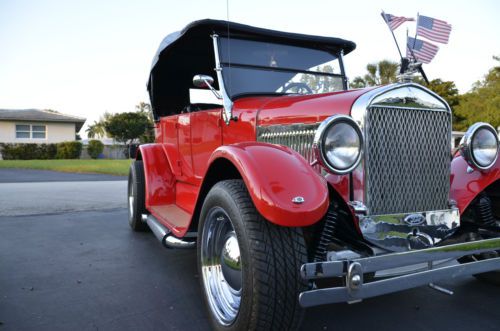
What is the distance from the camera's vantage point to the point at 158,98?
4848 millimetres

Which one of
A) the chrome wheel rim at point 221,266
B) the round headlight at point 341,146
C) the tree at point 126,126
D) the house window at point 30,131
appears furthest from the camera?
the tree at point 126,126

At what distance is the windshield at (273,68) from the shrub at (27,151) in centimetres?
2908

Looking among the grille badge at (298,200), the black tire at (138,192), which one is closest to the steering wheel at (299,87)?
the grille badge at (298,200)

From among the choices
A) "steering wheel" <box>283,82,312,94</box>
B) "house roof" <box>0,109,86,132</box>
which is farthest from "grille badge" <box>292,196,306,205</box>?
"house roof" <box>0,109,86,132</box>

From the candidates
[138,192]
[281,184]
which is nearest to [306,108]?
[281,184]

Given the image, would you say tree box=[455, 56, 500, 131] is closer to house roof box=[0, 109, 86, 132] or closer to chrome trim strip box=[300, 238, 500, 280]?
chrome trim strip box=[300, 238, 500, 280]

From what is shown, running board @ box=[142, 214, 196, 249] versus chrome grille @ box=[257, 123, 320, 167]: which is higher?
chrome grille @ box=[257, 123, 320, 167]

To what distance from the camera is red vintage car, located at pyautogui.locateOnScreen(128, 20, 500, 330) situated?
68.9 inches

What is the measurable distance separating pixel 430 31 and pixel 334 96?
90.4 inches

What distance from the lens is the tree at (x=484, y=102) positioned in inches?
838

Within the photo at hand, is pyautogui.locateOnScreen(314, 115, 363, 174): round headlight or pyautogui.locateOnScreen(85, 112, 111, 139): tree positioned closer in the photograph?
pyautogui.locateOnScreen(314, 115, 363, 174): round headlight

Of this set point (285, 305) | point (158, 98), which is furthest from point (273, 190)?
point (158, 98)

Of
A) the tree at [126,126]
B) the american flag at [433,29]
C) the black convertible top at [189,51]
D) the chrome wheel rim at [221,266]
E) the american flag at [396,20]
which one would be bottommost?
the chrome wheel rim at [221,266]

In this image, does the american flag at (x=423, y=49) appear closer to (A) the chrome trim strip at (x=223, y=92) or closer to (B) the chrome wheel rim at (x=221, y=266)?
(A) the chrome trim strip at (x=223, y=92)
